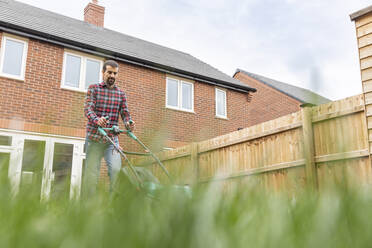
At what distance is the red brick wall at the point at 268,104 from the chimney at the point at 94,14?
9.42 meters

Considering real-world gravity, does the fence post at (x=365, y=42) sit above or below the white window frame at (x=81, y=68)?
below

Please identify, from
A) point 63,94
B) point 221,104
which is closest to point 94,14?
point 63,94

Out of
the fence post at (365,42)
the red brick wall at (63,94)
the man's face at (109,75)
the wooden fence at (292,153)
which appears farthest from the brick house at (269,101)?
the man's face at (109,75)

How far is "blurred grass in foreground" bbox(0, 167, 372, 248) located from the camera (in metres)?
0.35

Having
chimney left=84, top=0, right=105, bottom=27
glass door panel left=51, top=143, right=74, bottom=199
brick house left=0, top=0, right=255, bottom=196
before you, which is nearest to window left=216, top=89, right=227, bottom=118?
brick house left=0, top=0, right=255, bottom=196

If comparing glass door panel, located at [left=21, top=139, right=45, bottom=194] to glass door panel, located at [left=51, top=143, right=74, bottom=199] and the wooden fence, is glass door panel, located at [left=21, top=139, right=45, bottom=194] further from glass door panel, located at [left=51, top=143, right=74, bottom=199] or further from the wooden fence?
the wooden fence

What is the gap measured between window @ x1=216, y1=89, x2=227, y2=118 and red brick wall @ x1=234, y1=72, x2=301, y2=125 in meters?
5.39

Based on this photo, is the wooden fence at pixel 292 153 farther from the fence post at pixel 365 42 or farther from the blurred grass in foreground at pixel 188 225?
the fence post at pixel 365 42

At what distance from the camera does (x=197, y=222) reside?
365 millimetres

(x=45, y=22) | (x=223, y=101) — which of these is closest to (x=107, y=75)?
(x=45, y=22)

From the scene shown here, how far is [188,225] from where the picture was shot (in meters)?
0.37

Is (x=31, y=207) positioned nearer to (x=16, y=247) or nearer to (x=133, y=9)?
(x=16, y=247)

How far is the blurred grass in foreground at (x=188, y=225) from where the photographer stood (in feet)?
1.14

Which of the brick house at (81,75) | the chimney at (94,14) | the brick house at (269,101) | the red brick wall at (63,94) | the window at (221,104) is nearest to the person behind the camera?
the red brick wall at (63,94)
